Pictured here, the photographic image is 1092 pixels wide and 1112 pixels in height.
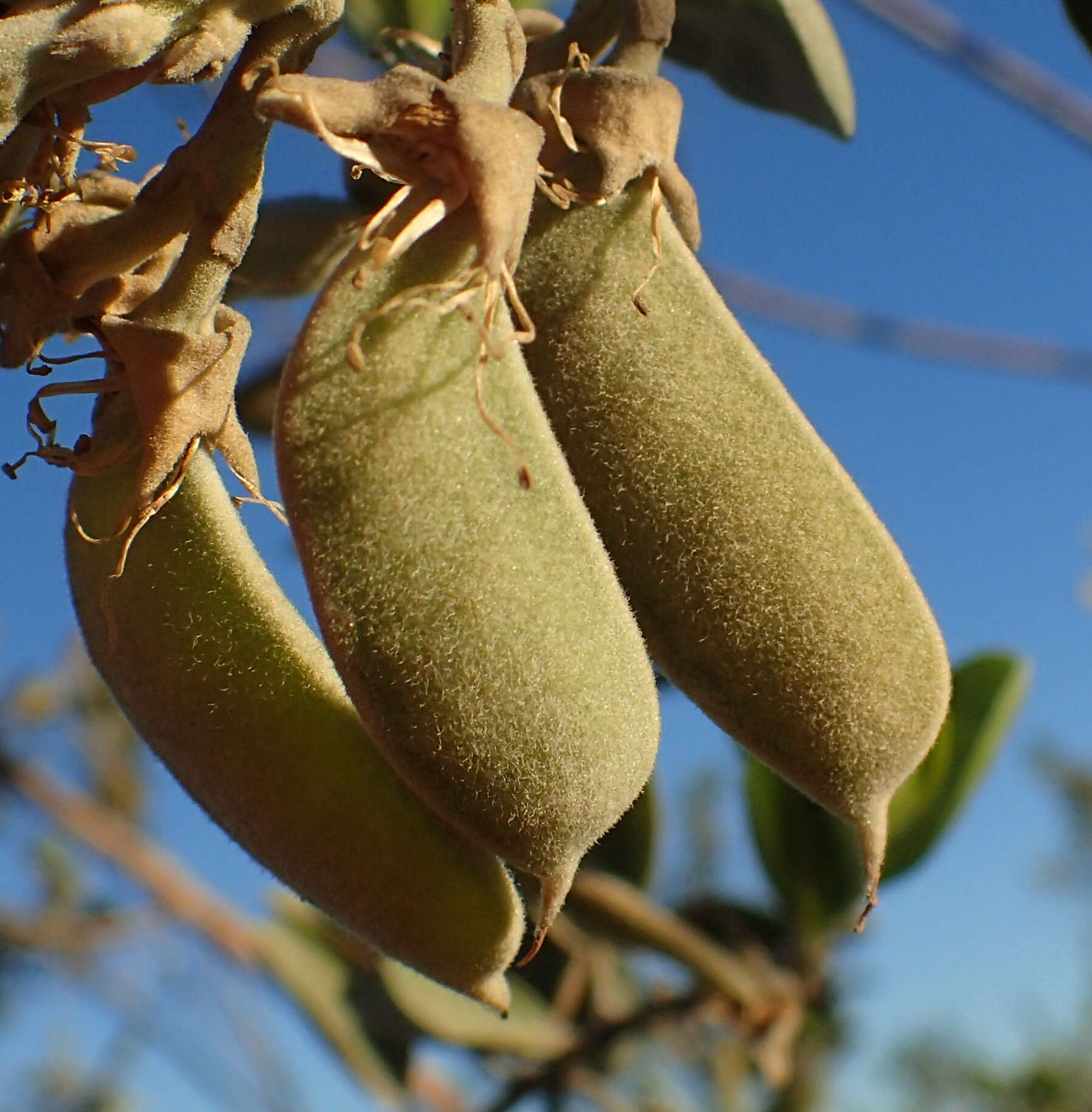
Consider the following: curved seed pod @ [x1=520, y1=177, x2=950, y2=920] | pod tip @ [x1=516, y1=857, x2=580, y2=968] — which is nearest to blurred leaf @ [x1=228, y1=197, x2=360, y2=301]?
curved seed pod @ [x1=520, y1=177, x2=950, y2=920]

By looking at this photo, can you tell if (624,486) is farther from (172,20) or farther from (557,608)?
(172,20)

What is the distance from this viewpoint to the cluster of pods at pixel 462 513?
2.00 feet

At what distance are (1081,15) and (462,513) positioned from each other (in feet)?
2.09

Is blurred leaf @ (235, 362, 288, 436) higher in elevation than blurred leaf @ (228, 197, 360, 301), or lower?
lower

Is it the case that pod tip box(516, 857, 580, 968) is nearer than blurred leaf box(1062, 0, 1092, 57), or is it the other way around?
pod tip box(516, 857, 580, 968)

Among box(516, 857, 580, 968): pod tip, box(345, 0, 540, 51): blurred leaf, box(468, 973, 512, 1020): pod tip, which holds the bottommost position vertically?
box(468, 973, 512, 1020): pod tip

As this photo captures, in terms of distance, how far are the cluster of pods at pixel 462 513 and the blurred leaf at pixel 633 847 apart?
2.38 ft

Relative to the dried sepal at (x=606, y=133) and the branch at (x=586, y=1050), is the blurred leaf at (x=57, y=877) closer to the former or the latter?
the branch at (x=586, y=1050)

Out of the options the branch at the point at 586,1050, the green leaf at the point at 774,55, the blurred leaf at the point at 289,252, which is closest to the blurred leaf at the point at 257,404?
the blurred leaf at the point at 289,252

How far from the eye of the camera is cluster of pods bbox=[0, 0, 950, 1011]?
2.00 feet

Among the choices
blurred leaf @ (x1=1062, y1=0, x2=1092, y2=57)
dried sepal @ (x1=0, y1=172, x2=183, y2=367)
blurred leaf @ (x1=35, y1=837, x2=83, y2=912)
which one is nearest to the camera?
dried sepal @ (x1=0, y1=172, x2=183, y2=367)

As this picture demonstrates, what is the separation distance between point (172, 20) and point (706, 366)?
0.30m

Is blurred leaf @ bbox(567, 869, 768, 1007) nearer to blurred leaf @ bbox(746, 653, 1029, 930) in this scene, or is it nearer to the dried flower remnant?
blurred leaf @ bbox(746, 653, 1029, 930)

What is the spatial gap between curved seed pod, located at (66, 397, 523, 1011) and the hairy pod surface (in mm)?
72
